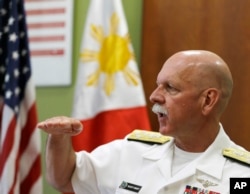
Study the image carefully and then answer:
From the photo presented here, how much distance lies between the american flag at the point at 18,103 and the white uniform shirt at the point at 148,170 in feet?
1.87

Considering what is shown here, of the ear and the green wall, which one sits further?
the green wall

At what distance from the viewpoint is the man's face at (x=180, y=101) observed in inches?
53.3

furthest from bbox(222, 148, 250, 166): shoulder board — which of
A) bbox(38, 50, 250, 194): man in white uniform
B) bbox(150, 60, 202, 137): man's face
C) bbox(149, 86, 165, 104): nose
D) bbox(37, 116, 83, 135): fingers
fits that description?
bbox(37, 116, 83, 135): fingers

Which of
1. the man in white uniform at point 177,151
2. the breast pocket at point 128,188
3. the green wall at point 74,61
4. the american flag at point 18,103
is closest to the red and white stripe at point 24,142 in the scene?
the american flag at point 18,103

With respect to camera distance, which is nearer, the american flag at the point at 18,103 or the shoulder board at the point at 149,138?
the shoulder board at the point at 149,138

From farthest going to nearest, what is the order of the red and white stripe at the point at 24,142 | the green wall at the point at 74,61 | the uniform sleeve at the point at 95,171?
the green wall at the point at 74,61 → the red and white stripe at the point at 24,142 → the uniform sleeve at the point at 95,171

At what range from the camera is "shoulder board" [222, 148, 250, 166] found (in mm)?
1354

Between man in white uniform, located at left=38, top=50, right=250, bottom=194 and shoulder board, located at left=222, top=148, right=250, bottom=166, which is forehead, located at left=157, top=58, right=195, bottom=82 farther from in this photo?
shoulder board, located at left=222, top=148, right=250, bottom=166

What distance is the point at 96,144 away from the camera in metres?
2.10

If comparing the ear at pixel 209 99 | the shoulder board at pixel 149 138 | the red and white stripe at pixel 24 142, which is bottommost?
the red and white stripe at pixel 24 142

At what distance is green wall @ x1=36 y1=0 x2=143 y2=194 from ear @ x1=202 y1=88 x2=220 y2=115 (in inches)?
34.5

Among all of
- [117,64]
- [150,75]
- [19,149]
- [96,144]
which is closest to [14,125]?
[19,149]

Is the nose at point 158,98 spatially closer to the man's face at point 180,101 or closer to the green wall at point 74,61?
the man's face at point 180,101

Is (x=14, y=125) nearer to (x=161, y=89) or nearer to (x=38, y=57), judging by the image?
(x=38, y=57)
